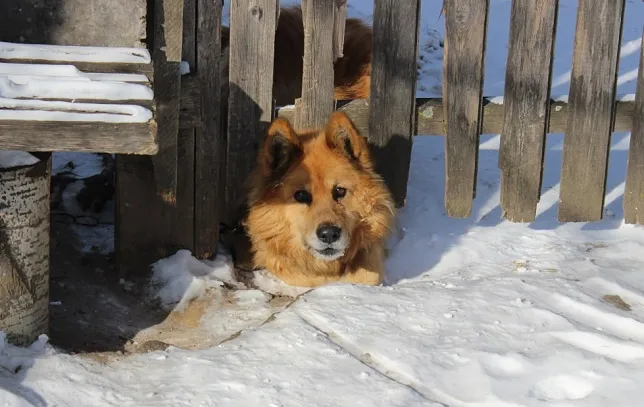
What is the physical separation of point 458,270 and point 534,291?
760 millimetres

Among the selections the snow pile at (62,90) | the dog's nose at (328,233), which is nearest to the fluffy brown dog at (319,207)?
the dog's nose at (328,233)

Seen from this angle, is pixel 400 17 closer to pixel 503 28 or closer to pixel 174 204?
pixel 174 204

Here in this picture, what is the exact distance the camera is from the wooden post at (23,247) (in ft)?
11.5

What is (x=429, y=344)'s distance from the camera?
3.67m

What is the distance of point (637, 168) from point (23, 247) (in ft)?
11.0

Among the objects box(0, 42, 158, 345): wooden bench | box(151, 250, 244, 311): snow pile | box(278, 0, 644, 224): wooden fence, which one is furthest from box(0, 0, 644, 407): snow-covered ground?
box(278, 0, 644, 224): wooden fence

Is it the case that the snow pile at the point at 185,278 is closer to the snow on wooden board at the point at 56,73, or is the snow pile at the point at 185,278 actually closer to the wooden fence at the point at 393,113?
the wooden fence at the point at 393,113

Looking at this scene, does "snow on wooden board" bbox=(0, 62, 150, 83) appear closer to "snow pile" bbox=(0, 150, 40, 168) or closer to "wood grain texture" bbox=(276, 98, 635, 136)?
"snow pile" bbox=(0, 150, 40, 168)

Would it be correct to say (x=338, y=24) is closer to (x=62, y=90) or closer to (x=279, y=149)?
(x=279, y=149)

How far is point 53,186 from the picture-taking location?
5664 mm

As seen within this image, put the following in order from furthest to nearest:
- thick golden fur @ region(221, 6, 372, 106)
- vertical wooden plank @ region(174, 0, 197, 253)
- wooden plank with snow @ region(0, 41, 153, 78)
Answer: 1. thick golden fur @ region(221, 6, 372, 106)
2. vertical wooden plank @ region(174, 0, 197, 253)
3. wooden plank with snow @ region(0, 41, 153, 78)

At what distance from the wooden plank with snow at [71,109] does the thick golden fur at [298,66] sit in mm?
2031

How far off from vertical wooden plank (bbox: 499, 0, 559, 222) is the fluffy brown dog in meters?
0.72

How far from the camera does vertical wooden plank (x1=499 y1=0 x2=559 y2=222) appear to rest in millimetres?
4762
